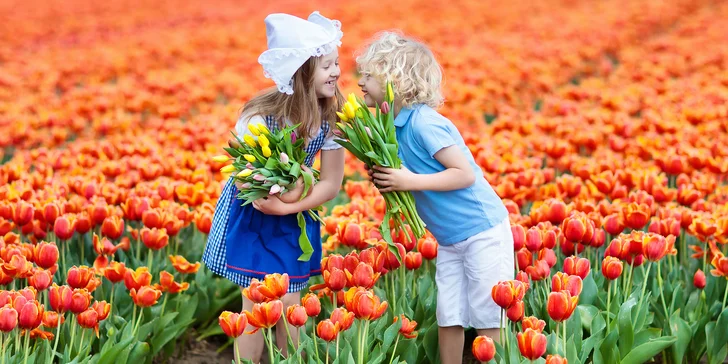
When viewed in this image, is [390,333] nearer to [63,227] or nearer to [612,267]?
[612,267]

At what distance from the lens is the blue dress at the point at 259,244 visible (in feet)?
9.75

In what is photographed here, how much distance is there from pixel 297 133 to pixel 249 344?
82cm

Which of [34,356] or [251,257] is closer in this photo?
[34,356]

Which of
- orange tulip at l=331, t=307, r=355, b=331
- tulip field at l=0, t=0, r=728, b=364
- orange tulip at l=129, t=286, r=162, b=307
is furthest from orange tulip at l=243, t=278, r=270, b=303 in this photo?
orange tulip at l=129, t=286, r=162, b=307

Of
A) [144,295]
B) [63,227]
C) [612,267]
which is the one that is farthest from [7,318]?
[612,267]

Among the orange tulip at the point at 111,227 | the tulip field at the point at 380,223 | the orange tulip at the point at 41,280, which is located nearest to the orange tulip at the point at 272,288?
the tulip field at the point at 380,223

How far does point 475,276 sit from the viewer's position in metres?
2.89

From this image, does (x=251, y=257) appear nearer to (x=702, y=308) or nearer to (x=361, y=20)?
(x=702, y=308)

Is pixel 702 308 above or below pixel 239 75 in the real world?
below

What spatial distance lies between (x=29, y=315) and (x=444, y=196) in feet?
4.54

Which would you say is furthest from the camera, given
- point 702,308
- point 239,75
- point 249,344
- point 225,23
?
point 225,23

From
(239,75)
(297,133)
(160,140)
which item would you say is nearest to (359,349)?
(297,133)

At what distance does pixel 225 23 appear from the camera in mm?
15688

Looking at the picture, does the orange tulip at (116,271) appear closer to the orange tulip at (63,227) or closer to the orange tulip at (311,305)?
the orange tulip at (63,227)
